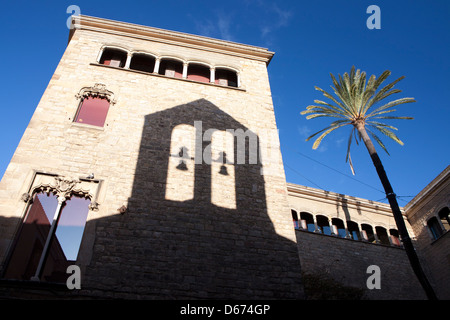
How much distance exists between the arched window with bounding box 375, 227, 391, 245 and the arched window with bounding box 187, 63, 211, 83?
13375 mm

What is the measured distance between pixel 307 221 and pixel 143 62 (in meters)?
11.6

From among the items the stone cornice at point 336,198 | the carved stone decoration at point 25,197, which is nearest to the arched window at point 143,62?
the carved stone decoration at point 25,197

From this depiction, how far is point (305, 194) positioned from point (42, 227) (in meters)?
13.8

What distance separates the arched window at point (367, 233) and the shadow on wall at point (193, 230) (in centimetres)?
1117

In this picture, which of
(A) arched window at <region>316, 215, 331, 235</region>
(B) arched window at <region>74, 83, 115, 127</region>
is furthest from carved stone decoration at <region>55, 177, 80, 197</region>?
(A) arched window at <region>316, 215, 331, 235</region>

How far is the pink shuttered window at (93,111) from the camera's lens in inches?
429

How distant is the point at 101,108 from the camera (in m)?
11.4

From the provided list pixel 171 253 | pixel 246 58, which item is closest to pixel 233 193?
pixel 171 253

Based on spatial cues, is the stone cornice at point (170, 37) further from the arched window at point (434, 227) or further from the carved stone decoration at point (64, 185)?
the arched window at point (434, 227)

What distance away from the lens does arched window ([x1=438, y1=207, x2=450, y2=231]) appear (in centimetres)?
1812

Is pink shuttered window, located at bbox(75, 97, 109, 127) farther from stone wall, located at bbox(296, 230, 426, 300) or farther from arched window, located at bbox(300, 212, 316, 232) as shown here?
arched window, located at bbox(300, 212, 316, 232)

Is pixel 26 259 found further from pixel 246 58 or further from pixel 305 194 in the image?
pixel 305 194

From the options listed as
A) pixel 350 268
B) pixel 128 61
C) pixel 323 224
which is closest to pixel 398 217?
pixel 350 268

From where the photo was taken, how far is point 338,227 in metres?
18.9
